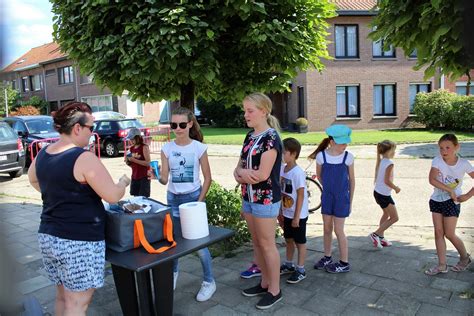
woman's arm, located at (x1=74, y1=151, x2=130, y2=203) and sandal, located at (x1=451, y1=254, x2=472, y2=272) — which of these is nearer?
woman's arm, located at (x1=74, y1=151, x2=130, y2=203)

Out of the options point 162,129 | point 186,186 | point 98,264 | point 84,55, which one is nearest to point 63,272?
point 98,264

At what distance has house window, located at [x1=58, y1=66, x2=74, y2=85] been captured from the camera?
122ft

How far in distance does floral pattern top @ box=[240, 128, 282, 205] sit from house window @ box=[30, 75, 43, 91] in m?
42.7

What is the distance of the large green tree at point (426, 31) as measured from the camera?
276cm

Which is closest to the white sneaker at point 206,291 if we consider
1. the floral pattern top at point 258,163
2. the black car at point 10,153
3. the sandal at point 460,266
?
the floral pattern top at point 258,163

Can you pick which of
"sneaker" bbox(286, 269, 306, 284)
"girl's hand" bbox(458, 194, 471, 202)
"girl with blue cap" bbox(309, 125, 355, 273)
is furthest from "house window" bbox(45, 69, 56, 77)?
"girl's hand" bbox(458, 194, 471, 202)

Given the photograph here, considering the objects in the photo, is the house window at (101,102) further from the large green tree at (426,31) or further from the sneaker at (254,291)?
the large green tree at (426,31)

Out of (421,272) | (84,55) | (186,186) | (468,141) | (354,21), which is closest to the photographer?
(186,186)

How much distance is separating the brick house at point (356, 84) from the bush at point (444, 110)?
143 centimetres

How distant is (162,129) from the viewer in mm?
19625

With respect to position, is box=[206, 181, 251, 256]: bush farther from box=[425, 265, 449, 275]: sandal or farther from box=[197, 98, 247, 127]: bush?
box=[197, 98, 247, 127]: bush

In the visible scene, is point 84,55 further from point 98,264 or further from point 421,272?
point 421,272

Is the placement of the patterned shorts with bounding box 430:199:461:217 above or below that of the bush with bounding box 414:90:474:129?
below

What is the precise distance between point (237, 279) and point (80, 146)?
2367mm
